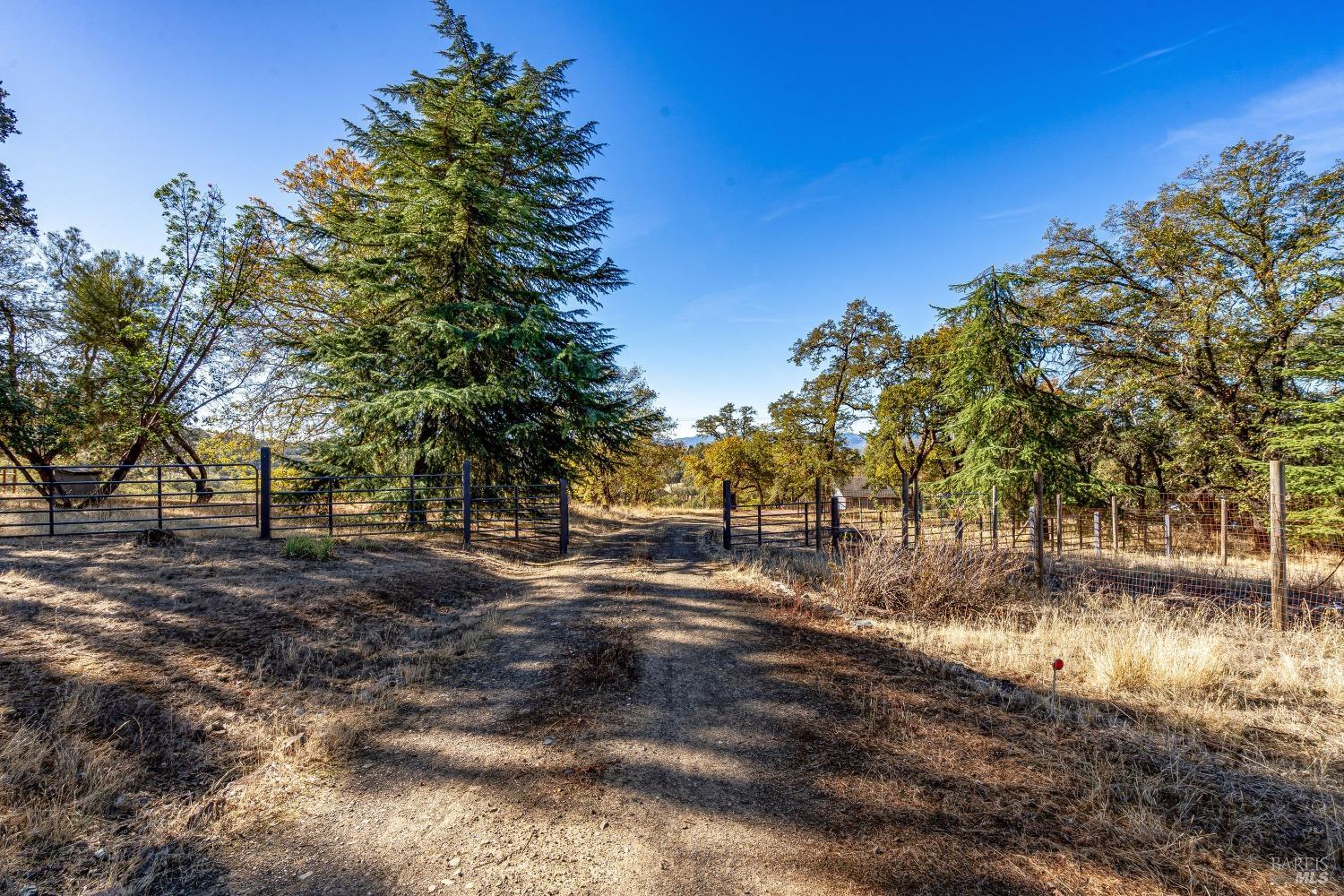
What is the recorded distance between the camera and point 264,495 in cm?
853

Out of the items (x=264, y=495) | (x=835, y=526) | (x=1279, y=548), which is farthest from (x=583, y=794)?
(x=835, y=526)

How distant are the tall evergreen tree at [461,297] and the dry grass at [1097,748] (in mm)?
10039

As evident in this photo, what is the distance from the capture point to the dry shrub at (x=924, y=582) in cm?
671

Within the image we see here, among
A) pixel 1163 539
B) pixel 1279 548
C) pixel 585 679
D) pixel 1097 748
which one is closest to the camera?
pixel 1097 748

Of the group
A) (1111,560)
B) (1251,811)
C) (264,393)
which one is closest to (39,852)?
(1251,811)

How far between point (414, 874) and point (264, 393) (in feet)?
57.1

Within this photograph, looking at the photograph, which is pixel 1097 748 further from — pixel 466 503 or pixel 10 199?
pixel 10 199

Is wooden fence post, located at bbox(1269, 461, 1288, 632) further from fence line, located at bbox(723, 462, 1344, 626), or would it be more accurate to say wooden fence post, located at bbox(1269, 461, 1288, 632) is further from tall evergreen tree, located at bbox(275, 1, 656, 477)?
tall evergreen tree, located at bbox(275, 1, 656, 477)

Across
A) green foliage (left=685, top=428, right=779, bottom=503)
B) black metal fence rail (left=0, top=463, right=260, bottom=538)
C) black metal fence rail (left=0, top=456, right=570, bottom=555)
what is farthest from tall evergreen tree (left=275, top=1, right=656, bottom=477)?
green foliage (left=685, top=428, right=779, bottom=503)

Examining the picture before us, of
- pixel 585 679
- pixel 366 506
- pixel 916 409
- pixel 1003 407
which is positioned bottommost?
pixel 585 679

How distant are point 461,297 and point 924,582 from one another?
44.5ft

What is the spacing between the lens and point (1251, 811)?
2.66m

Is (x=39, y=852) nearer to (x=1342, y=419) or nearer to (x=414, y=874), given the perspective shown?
(x=414, y=874)

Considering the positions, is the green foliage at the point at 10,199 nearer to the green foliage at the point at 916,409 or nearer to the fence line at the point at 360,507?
the fence line at the point at 360,507
